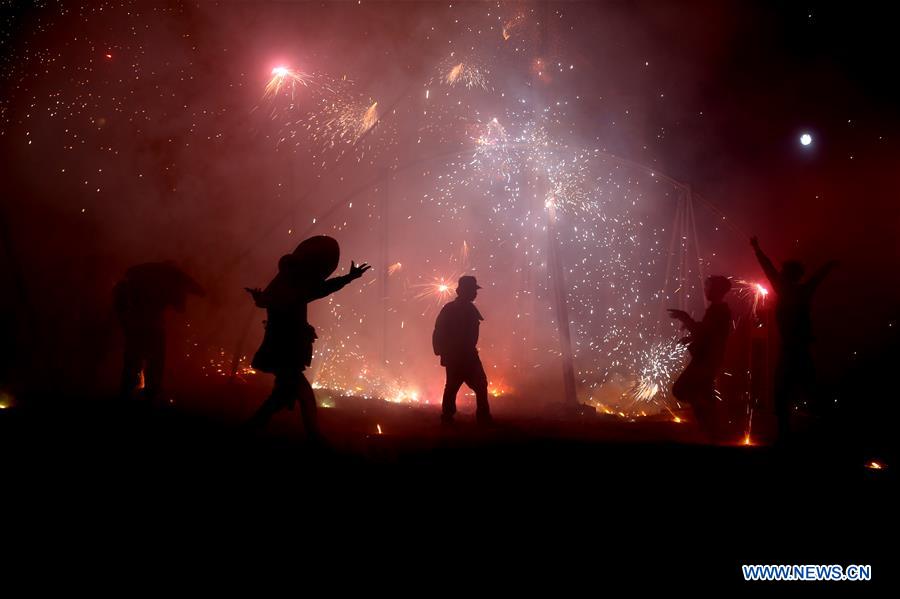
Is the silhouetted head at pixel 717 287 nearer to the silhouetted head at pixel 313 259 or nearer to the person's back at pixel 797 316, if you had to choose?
the person's back at pixel 797 316

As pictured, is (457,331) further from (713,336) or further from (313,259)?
(713,336)

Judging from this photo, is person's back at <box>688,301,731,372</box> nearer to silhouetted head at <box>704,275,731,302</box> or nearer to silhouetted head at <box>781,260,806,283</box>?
silhouetted head at <box>704,275,731,302</box>

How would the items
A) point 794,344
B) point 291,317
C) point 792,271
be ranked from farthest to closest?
point 792,271
point 794,344
point 291,317

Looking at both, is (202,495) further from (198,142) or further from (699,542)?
(198,142)

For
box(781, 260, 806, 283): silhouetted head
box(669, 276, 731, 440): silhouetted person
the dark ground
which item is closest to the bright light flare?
the dark ground

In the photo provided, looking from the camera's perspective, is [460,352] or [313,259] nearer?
[313,259]

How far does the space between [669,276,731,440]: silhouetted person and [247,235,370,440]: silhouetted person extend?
3909 mm

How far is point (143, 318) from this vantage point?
5.62 metres

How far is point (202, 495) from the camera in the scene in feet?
A: 9.46

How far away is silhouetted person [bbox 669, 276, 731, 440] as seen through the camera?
5648mm

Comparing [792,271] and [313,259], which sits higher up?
[792,271]

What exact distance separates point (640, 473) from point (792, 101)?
9477 mm

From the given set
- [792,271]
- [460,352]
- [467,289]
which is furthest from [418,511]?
[792,271]

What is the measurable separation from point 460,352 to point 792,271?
368 cm
